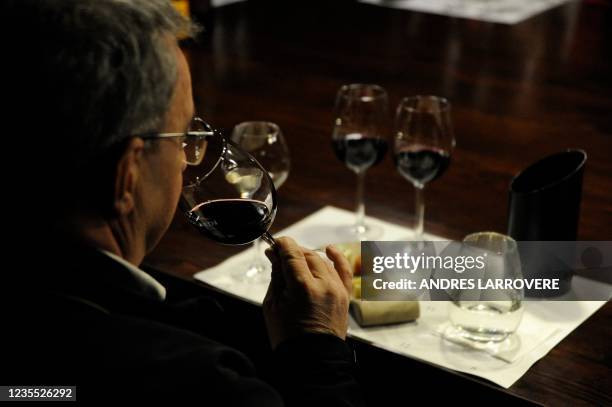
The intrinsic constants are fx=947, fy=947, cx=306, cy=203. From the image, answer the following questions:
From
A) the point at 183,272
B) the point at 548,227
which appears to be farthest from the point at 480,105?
the point at 183,272

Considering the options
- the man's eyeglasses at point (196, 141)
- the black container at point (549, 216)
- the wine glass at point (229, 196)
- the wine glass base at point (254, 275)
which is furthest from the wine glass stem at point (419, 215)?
the man's eyeglasses at point (196, 141)

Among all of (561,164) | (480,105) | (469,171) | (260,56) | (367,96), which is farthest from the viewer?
(260,56)

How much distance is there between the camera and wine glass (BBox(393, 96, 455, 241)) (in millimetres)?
1525

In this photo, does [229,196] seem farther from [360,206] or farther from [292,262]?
[360,206]

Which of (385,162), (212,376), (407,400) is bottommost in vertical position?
(407,400)

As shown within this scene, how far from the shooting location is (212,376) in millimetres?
878

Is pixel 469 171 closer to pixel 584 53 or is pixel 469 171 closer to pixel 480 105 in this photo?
pixel 480 105

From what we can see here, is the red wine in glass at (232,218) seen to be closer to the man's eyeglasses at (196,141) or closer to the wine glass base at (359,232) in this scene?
the man's eyeglasses at (196,141)

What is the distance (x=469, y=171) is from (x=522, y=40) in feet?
3.18

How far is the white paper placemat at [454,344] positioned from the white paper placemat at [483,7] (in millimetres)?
1575

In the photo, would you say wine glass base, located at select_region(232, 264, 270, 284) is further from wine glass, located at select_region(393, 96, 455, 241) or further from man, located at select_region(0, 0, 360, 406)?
man, located at select_region(0, 0, 360, 406)

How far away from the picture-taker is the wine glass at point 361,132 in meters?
1.58

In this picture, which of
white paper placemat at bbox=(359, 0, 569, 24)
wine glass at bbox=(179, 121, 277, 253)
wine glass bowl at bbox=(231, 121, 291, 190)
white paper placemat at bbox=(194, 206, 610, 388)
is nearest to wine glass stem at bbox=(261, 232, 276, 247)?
wine glass at bbox=(179, 121, 277, 253)

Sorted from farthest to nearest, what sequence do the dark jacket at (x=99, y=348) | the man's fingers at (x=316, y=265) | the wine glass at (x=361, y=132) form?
the wine glass at (x=361, y=132)
the man's fingers at (x=316, y=265)
the dark jacket at (x=99, y=348)
